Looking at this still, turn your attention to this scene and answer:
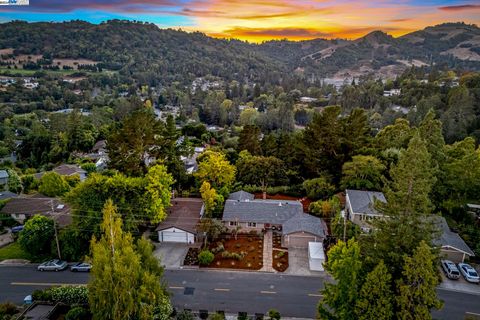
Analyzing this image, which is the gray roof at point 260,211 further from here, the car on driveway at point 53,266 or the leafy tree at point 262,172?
the car on driveway at point 53,266

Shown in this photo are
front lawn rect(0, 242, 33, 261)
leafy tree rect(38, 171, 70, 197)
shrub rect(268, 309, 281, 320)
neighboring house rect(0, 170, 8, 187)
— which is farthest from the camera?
neighboring house rect(0, 170, 8, 187)

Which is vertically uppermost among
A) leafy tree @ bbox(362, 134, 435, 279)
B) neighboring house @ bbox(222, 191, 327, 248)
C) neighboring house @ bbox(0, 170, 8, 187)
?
leafy tree @ bbox(362, 134, 435, 279)

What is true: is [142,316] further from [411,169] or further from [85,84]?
[85,84]

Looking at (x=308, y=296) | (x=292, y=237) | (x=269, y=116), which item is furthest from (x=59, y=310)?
(x=269, y=116)

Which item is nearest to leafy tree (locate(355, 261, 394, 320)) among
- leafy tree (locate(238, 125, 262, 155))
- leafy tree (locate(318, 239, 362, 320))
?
leafy tree (locate(318, 239, 362, 320))

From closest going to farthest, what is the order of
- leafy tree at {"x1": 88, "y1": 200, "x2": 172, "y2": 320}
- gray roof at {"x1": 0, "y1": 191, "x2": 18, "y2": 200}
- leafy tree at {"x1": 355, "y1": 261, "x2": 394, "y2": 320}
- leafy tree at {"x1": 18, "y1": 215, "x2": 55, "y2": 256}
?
leafy tree at {"x1": 355, "y1": 261, "x2": 394, "y2": 320}
leafy tree at {"x1": 88, "y1": 200, "x2": 172, "y2": 320}
leafy tree at {"x1": 18, "y1": 215, "x2": 55, "y2": 256}
gray roof at {"x1": 0, "y1": 191, "x2": 18, "y2": 200}

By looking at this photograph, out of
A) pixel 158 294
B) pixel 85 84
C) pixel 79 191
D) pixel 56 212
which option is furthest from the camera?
pixel 85 84

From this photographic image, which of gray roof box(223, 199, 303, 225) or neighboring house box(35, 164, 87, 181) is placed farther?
neighboring house box(35, 164, 87, 181)

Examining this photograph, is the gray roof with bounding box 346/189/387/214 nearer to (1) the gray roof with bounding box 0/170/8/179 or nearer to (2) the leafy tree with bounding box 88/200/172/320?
(2) the leafy tree with bounding box 88/200/172/320
